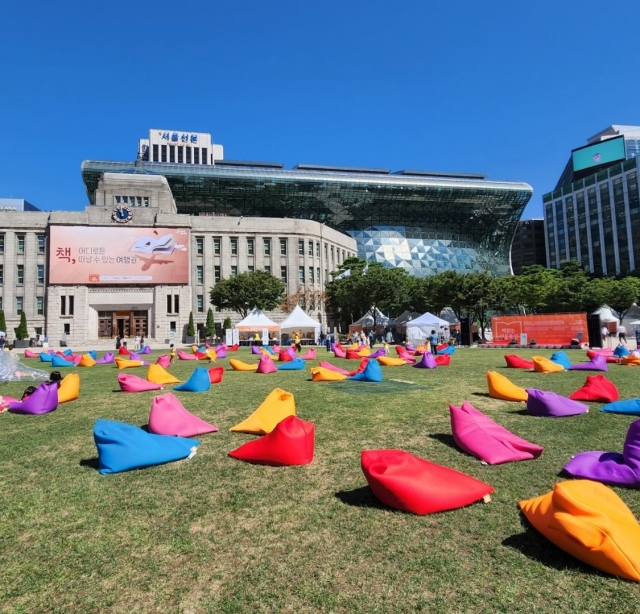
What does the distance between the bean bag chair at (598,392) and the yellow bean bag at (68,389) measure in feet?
38.2

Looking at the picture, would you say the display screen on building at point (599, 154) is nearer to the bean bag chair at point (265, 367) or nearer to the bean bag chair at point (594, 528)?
the bean bag chair at point (265, 367)

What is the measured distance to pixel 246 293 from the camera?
5028 cm

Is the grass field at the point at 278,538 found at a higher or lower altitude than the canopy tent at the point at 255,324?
lower

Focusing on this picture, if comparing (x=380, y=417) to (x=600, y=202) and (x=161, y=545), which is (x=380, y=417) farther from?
(x=600, y=202)

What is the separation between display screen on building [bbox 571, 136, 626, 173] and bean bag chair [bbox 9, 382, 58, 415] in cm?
13293

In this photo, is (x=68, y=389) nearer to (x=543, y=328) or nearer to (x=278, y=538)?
(x=278, y=538)

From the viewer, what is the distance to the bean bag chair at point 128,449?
18.5 feet

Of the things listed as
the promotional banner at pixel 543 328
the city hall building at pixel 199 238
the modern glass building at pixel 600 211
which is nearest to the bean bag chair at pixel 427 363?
the promotional banner at pixel 543 328

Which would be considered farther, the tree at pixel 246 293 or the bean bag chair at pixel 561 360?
the tree at pixel 246 293

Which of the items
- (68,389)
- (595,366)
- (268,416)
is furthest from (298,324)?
(268,416)

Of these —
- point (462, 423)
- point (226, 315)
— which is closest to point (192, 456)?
point (462, 423)

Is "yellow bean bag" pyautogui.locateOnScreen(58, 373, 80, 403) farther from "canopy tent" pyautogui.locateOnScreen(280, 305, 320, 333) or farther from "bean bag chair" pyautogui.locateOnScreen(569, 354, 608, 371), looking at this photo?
"canopy tent" pyautogui.locateOnScreen(280, 305, 320, 333)

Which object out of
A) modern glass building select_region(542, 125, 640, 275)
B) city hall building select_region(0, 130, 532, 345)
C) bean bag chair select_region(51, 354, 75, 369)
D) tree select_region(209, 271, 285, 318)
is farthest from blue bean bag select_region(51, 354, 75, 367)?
modern glass building select_region(542, 125, 640, 275)

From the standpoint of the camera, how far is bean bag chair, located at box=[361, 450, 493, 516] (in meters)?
4.22
